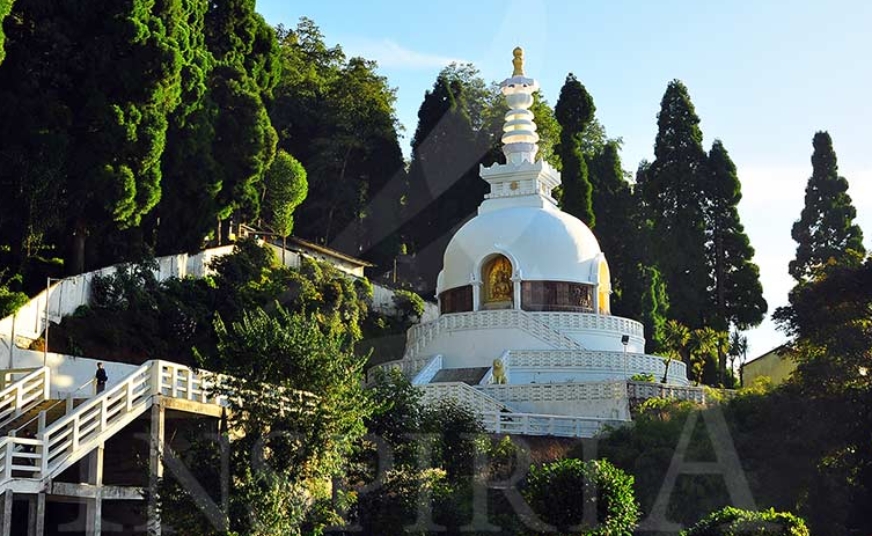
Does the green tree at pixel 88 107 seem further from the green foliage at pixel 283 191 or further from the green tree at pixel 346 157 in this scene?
the green tree at pixel 346 157

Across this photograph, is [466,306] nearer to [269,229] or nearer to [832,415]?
[269,229]

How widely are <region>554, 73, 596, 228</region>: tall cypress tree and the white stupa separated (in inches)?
252

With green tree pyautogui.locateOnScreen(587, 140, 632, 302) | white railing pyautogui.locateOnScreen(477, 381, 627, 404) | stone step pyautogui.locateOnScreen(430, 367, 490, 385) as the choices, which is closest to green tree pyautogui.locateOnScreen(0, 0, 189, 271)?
stone step pyautogui.locateOnScreen(430, 367, 490, 385)

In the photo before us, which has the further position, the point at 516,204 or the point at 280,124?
the point at 280,124

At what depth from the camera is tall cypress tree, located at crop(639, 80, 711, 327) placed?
48.6m

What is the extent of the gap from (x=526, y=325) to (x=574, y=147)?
1829cm

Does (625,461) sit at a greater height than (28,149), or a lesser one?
lesser

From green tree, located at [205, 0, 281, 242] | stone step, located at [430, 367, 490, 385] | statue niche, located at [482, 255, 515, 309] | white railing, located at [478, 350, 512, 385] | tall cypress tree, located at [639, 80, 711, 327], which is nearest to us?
white railing, located at [478, 350, 512, 385]

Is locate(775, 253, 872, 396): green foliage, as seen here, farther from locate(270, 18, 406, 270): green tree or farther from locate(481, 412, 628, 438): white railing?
locate(270, 18, 406, 270): green tree

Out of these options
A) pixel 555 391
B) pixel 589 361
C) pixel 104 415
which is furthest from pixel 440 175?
pixel 104 415

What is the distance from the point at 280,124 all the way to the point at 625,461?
3192 centimetres

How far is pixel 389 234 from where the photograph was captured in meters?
55.6

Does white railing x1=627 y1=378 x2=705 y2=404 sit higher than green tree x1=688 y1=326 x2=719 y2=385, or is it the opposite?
green tree x1=688 y1=326 x2=719 y2=385

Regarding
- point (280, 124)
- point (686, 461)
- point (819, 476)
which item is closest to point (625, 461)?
point (686, 461)
